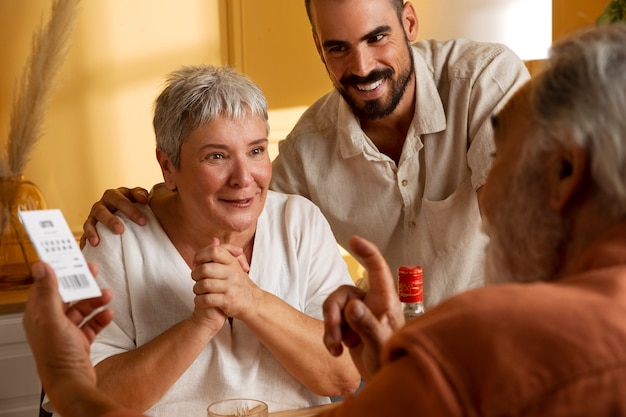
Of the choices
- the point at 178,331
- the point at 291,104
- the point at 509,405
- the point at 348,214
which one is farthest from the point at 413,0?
the point at 509,405

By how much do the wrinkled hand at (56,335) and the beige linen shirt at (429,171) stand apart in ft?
→ 4.19

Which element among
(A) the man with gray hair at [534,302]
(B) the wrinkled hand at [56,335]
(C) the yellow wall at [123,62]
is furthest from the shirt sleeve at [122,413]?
(C) the yellow wall at [123,62]

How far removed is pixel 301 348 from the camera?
181 centimetres

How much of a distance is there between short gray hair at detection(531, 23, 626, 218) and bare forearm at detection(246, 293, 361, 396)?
0.91 meters

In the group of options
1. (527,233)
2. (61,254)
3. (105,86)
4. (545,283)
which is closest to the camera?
(545,283)

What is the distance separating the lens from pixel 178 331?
5.69ft

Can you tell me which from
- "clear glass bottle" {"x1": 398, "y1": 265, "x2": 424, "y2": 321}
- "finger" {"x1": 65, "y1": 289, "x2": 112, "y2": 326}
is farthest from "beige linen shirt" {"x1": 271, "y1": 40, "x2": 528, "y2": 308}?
"finger" {"x1": 65, "y1": 289, "x2": 112, "y2": 326}

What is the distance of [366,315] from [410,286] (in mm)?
443

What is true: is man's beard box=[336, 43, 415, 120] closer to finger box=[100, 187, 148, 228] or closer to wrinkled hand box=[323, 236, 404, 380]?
finger box=[100, 187, 148, 228]

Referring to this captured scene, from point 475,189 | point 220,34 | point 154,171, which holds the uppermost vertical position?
point 220,34

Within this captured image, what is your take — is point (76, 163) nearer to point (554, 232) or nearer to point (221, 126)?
point (221, 126)

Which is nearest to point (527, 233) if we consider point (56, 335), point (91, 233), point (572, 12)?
point (56, 335)

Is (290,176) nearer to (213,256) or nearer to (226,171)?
(226,171)

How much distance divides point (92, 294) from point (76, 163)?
2235 millimetres
